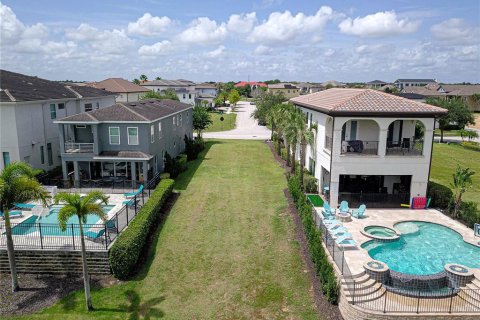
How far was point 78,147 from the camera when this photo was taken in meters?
31.4

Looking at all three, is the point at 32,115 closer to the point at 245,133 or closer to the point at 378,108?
the point at 378,108

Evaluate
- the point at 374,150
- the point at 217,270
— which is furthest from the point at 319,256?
the point at 374,150

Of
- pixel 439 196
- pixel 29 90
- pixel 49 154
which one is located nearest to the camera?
pixel 439 196

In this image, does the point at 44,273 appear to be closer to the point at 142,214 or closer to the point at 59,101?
the point at 142,214

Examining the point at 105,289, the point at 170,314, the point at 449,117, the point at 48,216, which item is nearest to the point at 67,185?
the point at 48,216

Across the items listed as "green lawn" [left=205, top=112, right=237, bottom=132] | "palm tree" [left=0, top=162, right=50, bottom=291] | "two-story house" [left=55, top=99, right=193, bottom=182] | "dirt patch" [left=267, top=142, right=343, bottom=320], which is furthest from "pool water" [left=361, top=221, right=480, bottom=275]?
"green lawn" [left=205, top=112, right=237, bottom=132]

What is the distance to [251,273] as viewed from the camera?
60.0 feet

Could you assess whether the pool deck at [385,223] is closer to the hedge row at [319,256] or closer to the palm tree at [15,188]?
the hedge row at [319,256]

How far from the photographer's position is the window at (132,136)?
30.7 metres

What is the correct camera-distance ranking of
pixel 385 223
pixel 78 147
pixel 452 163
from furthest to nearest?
pixel 452 163 → pixel 78 147 → pixel 385 223

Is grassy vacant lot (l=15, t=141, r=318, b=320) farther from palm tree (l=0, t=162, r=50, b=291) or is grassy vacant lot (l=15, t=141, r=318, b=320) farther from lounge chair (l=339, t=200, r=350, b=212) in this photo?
palm tree (l=0, t=162, r=50, b=291)

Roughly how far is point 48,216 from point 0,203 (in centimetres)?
862

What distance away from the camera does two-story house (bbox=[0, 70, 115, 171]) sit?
28609 millimetres

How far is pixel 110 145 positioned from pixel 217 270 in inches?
679
